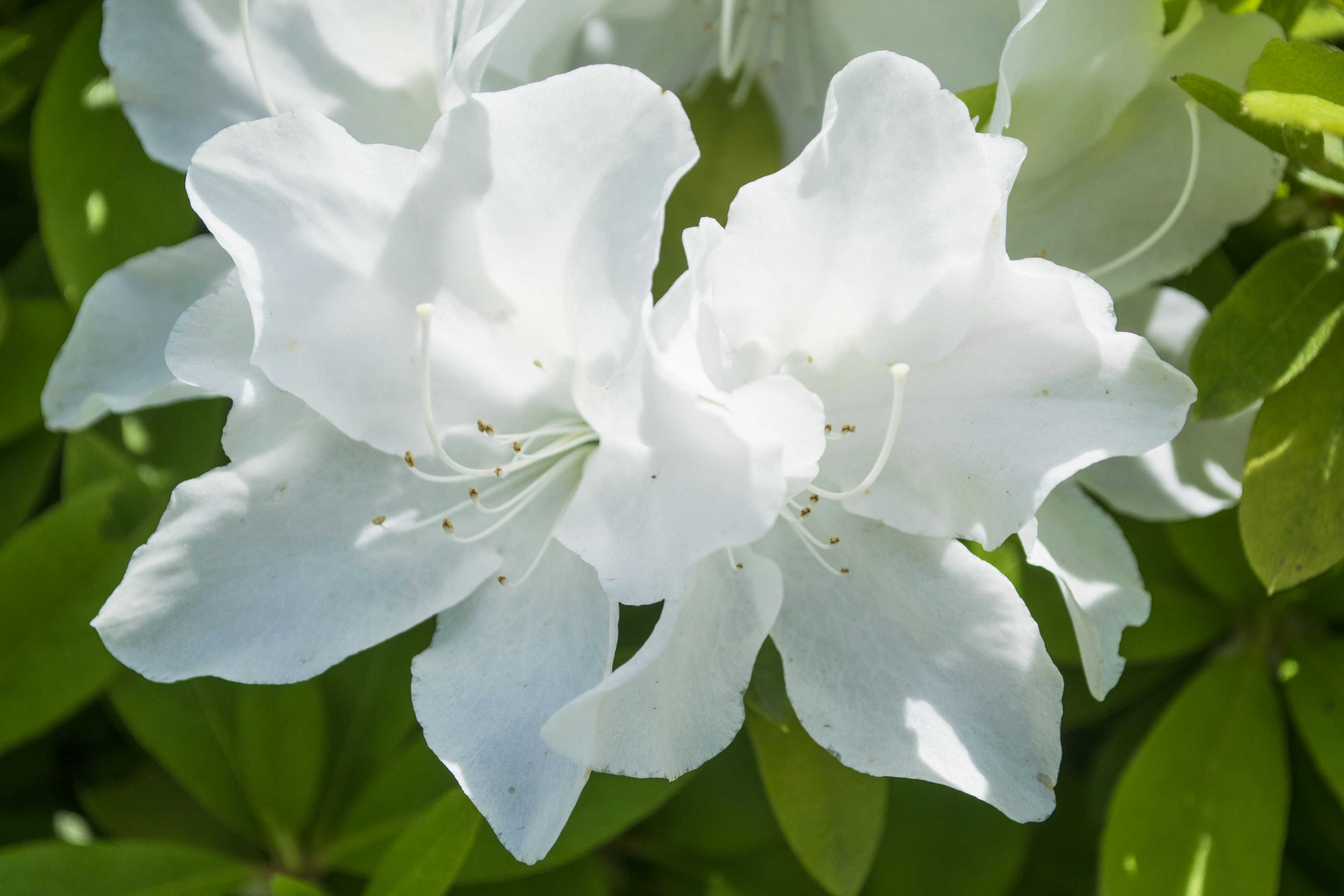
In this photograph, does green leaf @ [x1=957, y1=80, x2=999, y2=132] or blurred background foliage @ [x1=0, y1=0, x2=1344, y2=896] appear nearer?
green leaf @ [x1=957, y1=80, x2=999, y2=132]

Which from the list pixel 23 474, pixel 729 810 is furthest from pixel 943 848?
pixel 23 474

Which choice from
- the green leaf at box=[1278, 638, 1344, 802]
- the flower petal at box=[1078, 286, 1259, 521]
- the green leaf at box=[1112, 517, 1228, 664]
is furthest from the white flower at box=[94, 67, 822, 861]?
the green leaf at box=[1278, 638, 1344, 802]

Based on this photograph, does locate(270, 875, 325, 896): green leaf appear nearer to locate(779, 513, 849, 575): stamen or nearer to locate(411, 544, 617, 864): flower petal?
locate(411, 544, 617, 864): flower petal

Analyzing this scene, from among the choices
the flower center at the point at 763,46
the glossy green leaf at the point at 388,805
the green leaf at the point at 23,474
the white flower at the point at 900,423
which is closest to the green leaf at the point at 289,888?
the glossy green leaf at the point at 388,805

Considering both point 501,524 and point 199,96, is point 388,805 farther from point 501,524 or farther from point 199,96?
point 199,96

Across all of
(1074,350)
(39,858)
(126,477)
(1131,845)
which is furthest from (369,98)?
(1131,845)

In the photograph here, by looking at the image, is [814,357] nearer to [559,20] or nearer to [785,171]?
[785,171]
